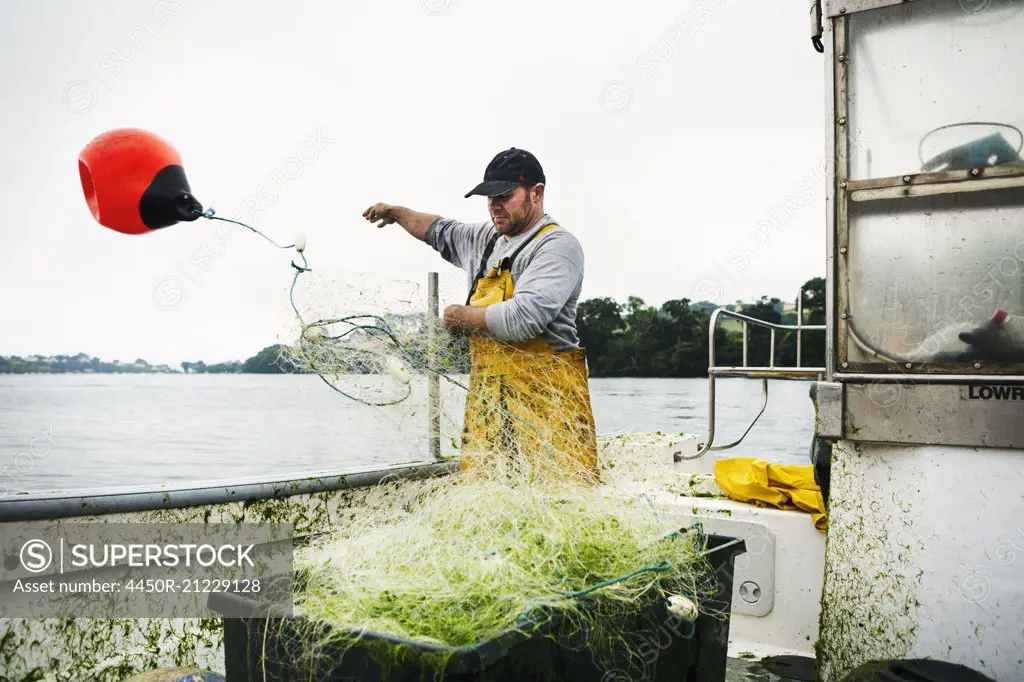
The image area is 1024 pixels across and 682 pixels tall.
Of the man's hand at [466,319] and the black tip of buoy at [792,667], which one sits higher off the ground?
the man's hand at [466,319]

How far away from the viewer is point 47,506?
2.25 metres

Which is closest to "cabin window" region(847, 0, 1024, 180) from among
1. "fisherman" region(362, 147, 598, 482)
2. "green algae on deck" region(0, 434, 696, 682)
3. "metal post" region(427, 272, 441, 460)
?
"fisherman" region(362, 147, 598, 482)

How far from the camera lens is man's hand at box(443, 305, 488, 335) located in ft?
9.78

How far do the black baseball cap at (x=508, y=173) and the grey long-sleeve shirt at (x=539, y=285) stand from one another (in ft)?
0.71

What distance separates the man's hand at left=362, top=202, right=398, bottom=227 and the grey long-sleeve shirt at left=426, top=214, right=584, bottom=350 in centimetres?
40

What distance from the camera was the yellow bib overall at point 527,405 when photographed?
2750 mm

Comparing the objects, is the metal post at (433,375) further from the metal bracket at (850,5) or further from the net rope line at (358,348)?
the metal bracket at (850,5)

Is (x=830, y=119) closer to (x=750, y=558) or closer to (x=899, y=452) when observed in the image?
(x=899, y=452)

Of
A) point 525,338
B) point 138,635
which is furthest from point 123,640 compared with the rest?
point 525,338

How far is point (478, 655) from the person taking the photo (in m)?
1.20

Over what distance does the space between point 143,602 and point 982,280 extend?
309cm

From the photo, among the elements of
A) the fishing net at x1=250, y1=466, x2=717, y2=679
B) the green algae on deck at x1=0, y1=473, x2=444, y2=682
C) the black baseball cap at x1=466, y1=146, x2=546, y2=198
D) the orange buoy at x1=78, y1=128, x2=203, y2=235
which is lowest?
the green algae on deck at x1=0, y1=473, x2=444, y2=682

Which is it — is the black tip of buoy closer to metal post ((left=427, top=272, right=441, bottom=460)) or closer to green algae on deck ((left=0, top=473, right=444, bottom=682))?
metal post ((left=427, top=272, right=441, bottom=460))

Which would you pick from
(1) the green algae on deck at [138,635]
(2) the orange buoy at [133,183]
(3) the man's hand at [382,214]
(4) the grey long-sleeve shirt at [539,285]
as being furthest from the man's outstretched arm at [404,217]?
(1) the green algae on deck at [138,635]
